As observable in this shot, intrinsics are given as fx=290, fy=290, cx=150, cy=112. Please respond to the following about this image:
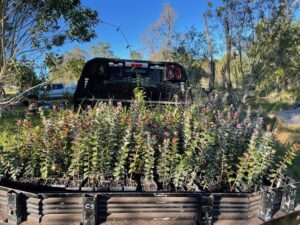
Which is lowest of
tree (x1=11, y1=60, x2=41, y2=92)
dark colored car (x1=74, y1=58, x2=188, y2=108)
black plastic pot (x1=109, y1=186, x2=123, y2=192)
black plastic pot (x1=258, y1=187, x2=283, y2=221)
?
black plastic pot (x1=258, y1=187, x2=283, y2=221)

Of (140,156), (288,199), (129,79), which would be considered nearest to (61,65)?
(129,79)

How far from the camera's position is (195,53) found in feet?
65.6

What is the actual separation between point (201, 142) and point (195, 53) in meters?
18.3

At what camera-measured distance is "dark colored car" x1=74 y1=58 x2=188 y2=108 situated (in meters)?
4.75

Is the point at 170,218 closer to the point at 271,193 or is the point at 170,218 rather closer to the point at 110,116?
the point at 271,193

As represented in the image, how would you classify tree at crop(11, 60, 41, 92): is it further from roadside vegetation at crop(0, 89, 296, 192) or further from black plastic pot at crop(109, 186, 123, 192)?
black plastic pot at crop(109, 186, 123, 192)

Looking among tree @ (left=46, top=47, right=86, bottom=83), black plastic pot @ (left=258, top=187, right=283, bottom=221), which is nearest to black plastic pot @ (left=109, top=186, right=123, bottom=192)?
black plastic pot @ (left=258, top=187, right=283, bottom=221)

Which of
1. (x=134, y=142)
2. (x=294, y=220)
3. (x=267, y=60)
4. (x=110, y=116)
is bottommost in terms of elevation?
(x=294, y=220)

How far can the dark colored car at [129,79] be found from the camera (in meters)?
4.75

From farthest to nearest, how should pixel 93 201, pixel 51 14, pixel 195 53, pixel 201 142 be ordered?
pixel 195 53
pixel 51 14
pixel 201 142
pixel 93 201

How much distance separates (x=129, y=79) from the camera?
4918mm

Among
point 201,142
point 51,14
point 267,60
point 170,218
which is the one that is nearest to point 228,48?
point 267,60

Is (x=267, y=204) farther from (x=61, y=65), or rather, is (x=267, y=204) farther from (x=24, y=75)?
(x=61, y=65)

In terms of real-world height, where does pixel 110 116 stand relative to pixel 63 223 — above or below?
above
